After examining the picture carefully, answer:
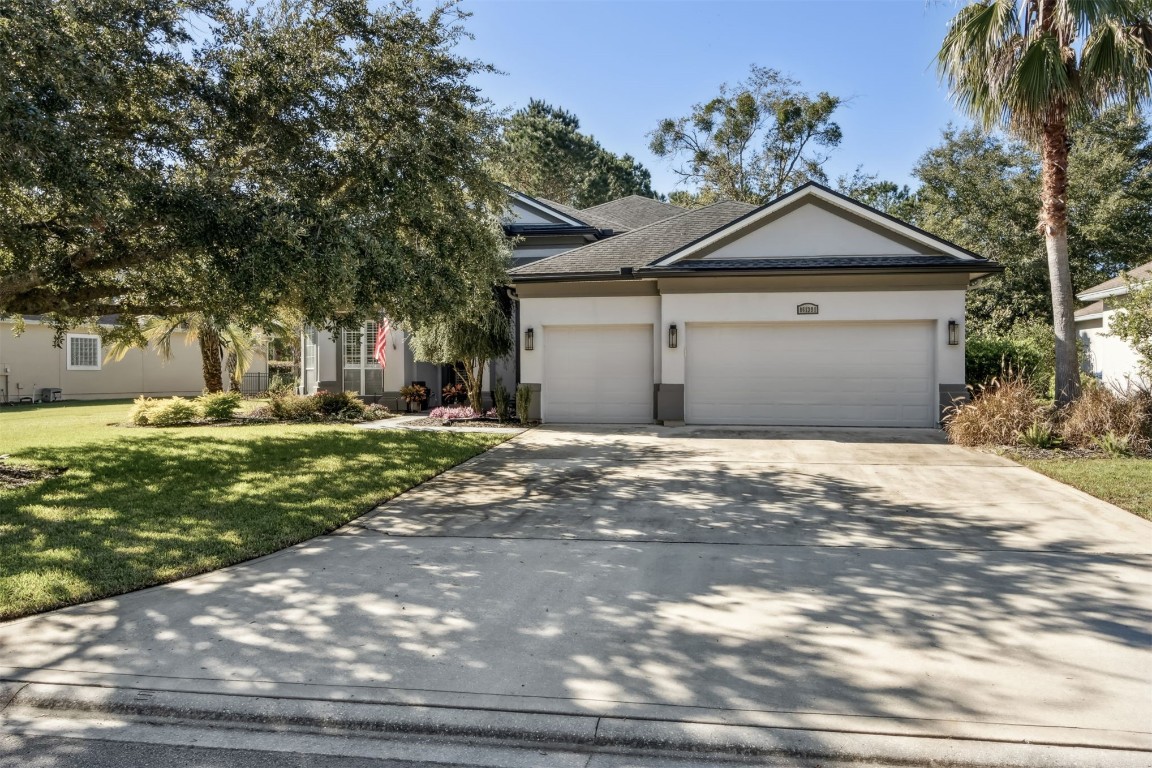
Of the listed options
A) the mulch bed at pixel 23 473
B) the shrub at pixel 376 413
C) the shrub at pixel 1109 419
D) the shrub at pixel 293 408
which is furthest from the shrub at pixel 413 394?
the shrub at pixel 1109 419

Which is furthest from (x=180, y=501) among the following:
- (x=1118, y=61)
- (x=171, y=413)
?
(x=1118, y=61)

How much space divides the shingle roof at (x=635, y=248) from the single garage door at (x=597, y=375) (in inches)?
51.2

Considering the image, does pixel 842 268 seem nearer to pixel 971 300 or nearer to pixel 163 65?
pixel 163 65

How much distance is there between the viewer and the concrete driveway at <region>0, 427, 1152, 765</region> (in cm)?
338

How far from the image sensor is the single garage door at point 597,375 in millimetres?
14688

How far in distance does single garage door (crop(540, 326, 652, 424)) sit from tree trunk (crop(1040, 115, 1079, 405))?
731cm

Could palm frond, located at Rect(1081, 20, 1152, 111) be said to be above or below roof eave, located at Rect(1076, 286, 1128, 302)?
above

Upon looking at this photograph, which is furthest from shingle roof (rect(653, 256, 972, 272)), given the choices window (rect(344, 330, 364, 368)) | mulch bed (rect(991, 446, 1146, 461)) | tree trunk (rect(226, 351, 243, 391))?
tree trunk (rect(226, 351, 243, 391))

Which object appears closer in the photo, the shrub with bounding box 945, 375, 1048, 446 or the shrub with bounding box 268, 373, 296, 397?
the shrub with bounding box 945, 375, 1048, 446

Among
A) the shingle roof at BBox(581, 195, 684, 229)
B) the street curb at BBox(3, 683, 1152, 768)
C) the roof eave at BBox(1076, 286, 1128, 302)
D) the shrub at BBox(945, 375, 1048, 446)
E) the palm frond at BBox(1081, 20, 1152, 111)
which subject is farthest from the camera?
the shingle roof at BBox(581, 195, 684, 229)

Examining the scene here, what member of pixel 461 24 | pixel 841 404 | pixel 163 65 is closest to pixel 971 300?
pixel 841 404

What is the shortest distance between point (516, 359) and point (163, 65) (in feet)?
32.0

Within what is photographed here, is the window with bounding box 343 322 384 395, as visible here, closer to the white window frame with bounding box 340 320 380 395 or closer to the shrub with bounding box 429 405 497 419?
the white window frame with bounding box 340 320 380 395

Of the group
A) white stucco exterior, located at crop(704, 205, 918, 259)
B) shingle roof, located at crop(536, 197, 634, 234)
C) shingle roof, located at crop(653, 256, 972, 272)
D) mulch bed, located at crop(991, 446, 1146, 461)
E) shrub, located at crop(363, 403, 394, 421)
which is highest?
shingle roof, located at crop(536, 197, 634, 234)
